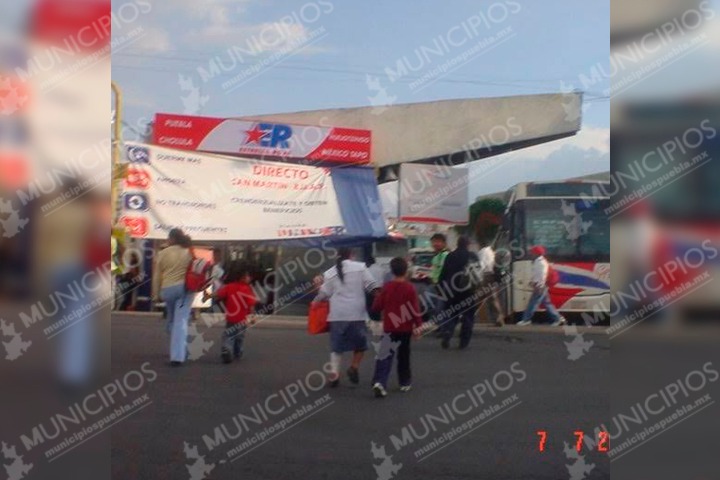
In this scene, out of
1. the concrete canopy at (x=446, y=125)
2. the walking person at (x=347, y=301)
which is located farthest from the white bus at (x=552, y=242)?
the concrete canopy at (x=446, y=125)

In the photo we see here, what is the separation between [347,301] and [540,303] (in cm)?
338

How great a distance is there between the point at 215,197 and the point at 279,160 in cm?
85

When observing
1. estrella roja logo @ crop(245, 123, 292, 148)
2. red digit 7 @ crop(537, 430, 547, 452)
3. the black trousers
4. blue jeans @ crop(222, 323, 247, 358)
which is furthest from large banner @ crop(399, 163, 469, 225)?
blue jeans @ crop(222, 323, 247, 358)

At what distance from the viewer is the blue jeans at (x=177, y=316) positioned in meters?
8.38

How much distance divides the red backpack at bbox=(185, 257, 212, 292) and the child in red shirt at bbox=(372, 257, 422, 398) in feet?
4.70

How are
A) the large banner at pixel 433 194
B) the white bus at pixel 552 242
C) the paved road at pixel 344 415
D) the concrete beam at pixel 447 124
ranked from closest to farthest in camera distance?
1. the paved road at pixel 344 415
2. the concrete beam at pixel 447 124
3. the large banner at pixel 433 194
4. the white bus at pixel 552 242

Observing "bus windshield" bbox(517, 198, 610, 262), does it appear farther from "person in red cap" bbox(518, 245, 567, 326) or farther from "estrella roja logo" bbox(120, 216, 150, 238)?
"estrella roja logo" bbox(120, 216, 150, 238)

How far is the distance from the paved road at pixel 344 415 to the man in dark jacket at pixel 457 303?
1.04ft

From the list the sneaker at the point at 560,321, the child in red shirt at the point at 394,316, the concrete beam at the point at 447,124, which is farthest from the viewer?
the sneaker at the point at 560,321

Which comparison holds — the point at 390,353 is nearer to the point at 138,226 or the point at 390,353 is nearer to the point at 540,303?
the point at 138,226

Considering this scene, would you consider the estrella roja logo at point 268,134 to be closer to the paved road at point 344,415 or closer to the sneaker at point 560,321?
the paved road at point 344,415

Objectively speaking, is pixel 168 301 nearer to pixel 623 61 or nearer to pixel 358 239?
pixel 358 239

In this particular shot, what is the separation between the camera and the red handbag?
8.09m

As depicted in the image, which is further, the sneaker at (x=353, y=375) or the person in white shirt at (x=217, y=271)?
the sneaker at (x=353, y=375)
